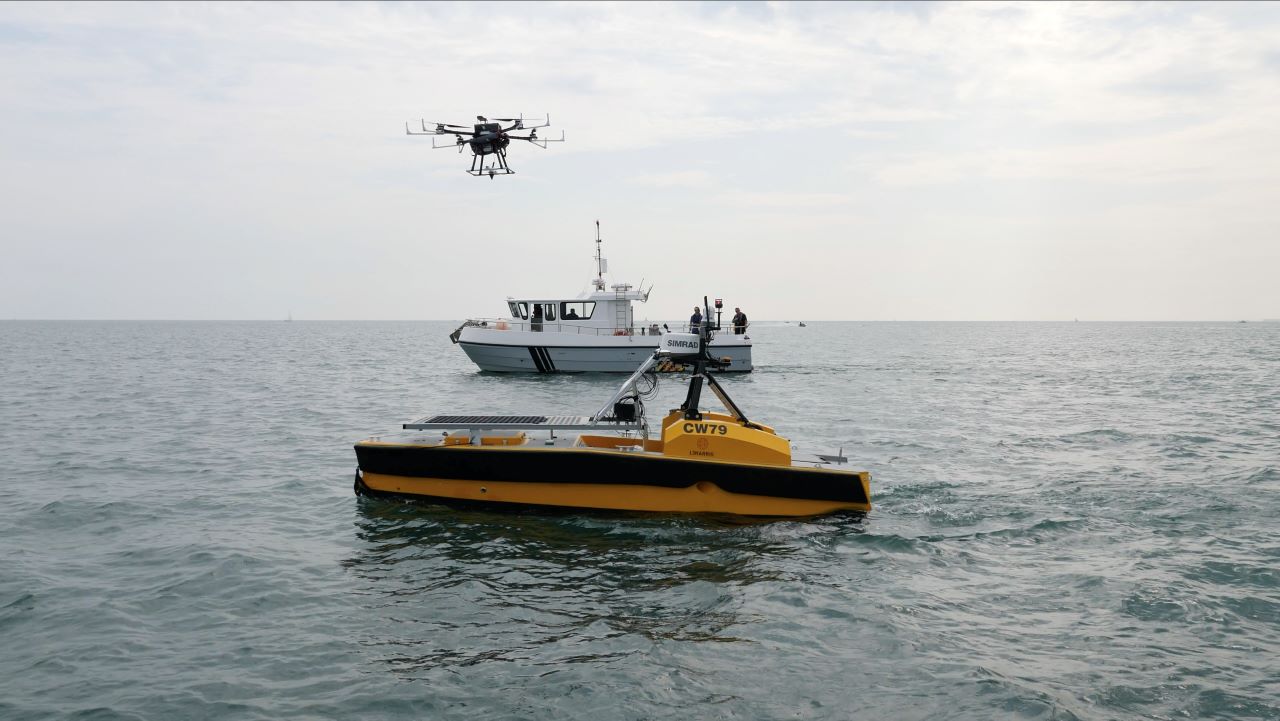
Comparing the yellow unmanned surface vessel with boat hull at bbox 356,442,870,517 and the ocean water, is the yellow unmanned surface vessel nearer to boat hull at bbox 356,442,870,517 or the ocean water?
boat hull at bbox 356,442,870,517

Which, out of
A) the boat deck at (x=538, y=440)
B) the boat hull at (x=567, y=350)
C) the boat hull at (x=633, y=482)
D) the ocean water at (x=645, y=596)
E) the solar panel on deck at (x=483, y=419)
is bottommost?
the ocean water at (x=645, y=596)

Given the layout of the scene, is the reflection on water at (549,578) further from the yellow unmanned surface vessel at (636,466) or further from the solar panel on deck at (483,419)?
the solar panel on deck at (483,419)

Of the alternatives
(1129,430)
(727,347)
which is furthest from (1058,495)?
(727,347)

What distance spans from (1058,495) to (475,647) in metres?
10.2

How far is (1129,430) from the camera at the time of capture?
20812mm

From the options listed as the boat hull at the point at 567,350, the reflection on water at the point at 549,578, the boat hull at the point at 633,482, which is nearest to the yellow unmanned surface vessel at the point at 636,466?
the boat hull at the point at 633,482

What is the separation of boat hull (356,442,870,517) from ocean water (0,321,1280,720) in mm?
295

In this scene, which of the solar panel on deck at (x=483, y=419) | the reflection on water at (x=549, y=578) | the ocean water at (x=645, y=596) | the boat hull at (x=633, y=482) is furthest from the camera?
the solar panel on deck at (x=483, y=419)

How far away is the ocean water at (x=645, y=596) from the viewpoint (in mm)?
6590

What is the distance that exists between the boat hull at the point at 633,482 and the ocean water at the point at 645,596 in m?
0.29

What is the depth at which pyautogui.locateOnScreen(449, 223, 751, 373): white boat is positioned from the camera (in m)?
36.5

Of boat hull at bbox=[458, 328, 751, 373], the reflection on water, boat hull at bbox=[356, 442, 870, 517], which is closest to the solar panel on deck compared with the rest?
boat hull at bbox=[356, 442, 870, 517]

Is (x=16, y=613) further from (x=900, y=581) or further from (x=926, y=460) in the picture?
(x=926, y=460)

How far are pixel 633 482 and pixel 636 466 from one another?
0.82ft
